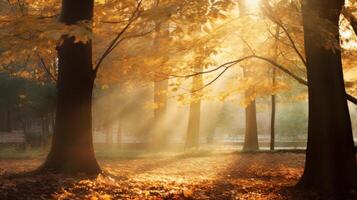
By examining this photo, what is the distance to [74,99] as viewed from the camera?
34.0 ft

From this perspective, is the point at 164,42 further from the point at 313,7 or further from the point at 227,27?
the point at 313,7

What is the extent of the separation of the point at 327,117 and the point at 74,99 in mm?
5583

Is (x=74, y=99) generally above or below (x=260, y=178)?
above

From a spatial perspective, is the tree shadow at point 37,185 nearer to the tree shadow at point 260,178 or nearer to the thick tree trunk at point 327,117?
the tree shadow at point 260,178

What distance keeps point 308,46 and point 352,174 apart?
9.15 feet

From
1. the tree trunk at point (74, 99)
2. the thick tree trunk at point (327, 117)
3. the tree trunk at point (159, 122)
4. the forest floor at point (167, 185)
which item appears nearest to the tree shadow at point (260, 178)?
the forest floor at point (167, 185)

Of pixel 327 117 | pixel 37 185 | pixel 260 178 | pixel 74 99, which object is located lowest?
pixel 260 178

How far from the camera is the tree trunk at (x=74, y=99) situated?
33.8 feet

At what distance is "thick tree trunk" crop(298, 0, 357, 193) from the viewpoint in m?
9.12

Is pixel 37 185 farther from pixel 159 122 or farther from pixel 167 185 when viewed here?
pixel 159 122

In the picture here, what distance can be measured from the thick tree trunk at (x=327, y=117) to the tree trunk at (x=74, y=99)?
4.93 m

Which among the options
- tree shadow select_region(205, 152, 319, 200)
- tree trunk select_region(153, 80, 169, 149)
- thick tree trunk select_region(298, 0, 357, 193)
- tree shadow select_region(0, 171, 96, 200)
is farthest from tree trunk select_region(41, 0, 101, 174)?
tree trunk select_region(153, 80, 169, 149)

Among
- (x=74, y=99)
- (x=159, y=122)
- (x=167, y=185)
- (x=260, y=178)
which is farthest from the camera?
(x=159, y=122)


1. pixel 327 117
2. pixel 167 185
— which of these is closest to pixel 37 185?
pixel 167 185
